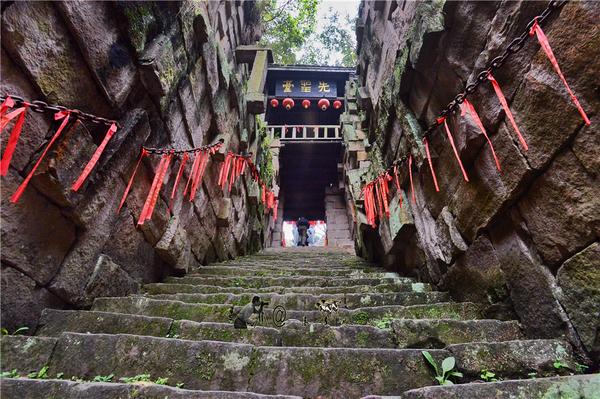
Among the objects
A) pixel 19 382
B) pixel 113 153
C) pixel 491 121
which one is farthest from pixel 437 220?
pixel 19 382

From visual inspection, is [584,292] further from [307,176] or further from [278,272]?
[307,176]

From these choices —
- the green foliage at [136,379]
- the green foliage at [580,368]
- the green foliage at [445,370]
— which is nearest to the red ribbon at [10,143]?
the green foliage at [136,379]

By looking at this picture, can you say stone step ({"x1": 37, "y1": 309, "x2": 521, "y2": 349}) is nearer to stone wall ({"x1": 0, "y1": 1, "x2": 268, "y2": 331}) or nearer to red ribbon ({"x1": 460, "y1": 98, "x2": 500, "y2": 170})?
stone wall ({"x1": 0, "y1": 1, "x2": 268, "y2": 331})

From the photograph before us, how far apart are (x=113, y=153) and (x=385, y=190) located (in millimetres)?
3596

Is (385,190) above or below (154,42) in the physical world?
below

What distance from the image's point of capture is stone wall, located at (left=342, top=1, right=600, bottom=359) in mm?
1753

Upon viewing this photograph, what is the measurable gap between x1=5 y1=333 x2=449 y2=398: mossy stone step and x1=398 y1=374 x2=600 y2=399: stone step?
255 mm

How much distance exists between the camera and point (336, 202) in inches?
600

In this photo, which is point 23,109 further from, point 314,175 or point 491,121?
point 314,175

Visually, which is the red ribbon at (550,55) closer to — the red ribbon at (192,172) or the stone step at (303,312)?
the stone step at (303,312)

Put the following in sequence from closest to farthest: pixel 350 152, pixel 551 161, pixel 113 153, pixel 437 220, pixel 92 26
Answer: pixel 551 161 < pixel 92 26 < pixel 113 153 < pixel 437 220 < pixel 350 152

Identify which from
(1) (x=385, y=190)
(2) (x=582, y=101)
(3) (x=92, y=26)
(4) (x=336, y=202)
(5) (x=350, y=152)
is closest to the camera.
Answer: (2) (x=582, y=101)

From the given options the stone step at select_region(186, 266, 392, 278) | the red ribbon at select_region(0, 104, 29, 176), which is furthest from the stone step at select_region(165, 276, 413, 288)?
the red ribbon at select_region(0, 104, 29, 176)

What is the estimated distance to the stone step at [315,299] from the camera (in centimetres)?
308
